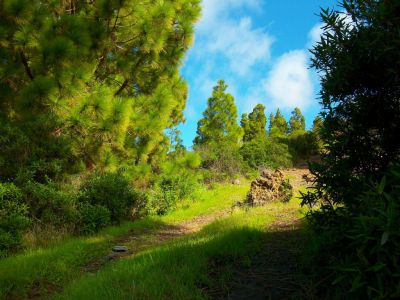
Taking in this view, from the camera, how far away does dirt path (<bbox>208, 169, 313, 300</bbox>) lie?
126 inches

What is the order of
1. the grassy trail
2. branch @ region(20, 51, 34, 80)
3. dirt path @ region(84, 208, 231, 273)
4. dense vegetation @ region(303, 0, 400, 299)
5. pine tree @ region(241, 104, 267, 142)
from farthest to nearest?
pine tree @ region(241, 104, 267, 142), branch @ region(20, 51, 34, 80), dirt path @ region(84, 208, 231, 273), the grassy trail, dense vegetation @ region(303, 0, 400, 299)

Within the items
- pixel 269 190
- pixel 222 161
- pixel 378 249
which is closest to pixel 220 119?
pixel 222 161

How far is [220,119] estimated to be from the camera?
26188 mm

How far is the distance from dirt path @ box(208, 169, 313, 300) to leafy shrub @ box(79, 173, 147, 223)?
4235 millimetres

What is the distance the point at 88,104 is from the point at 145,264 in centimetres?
429

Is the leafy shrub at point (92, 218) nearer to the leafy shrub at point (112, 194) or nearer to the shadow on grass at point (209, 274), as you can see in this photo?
the leafy shrub at point (112, 194)

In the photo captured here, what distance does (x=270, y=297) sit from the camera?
3.11m

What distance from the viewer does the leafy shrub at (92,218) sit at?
7223 millimetres

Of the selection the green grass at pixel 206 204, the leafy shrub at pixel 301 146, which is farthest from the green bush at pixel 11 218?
the leafy shrub at pixel 301 146

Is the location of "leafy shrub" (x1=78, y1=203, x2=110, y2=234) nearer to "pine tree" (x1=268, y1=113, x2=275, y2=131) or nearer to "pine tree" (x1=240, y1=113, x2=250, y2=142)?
"pine tree" (x1=240, y1=113, x2=250, y2=142)

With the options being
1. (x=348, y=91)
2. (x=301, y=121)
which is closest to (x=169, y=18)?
(x=348, y=91)

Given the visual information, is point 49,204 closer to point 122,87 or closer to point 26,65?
point 26,65

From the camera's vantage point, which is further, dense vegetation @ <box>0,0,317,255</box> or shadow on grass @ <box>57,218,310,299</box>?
dense vegetation @ <box>0,0,317,255</box>

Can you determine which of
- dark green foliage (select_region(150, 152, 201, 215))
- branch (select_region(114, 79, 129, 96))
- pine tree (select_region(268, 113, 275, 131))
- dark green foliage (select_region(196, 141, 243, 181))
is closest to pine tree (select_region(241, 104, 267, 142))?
pine tree (select_region(268, 113, 275, 131))
